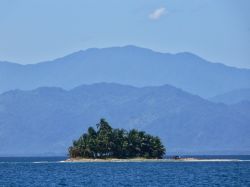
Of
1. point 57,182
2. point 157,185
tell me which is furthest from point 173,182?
point 57,182

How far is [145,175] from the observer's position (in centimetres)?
15625

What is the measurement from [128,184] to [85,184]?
6578 mm

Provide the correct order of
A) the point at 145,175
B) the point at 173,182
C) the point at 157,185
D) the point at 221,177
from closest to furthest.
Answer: the point at 157,185 → the point at 173,182 → the point at 221,177 → the point at 145,175

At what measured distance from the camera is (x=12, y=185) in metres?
128

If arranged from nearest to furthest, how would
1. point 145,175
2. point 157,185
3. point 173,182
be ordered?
point 157,185
point 173,182
point 145,175

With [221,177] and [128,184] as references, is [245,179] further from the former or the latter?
[128,184]

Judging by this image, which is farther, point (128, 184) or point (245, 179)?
point (245, 179)

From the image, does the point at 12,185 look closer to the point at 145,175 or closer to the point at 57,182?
the point at 57,182

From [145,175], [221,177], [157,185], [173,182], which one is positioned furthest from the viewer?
[145,175]

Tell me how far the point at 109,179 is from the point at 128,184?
1726 centimetres

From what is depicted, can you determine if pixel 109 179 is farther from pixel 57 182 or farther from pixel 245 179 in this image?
pixel 245 179

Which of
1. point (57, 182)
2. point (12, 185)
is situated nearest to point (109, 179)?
point (57, 182)

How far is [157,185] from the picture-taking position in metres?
126

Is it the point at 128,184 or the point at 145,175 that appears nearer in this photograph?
the point at 128,184
